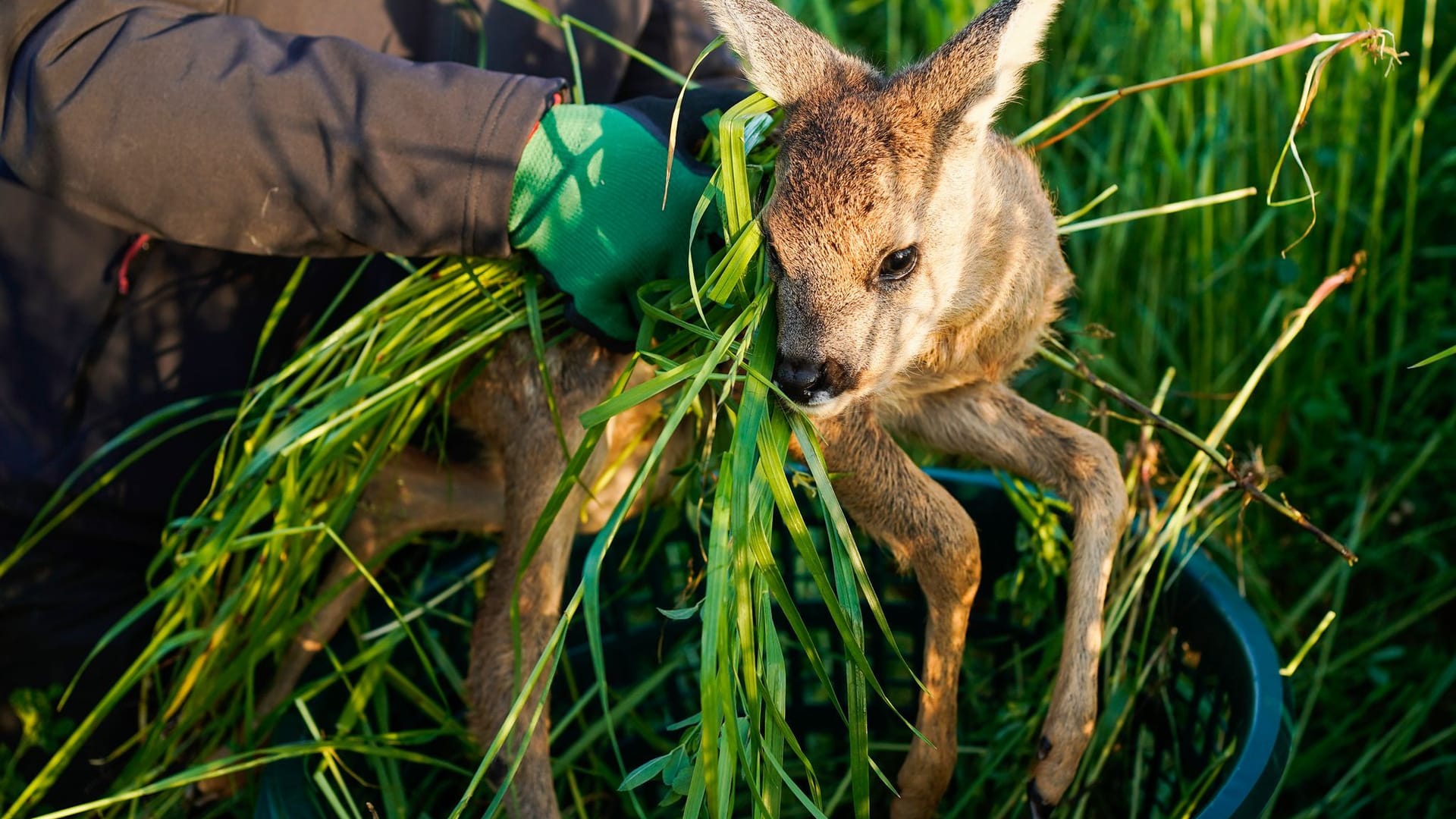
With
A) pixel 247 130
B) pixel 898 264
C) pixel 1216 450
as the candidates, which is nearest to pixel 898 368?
pixel 898 264

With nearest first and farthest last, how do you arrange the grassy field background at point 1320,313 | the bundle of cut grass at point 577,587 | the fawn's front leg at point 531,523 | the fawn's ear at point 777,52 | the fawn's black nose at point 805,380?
the bundle of cut grass at point 577,587, the fawn's black nose at point 805,380, the fawn's ear at point 777,52, the fawn's front leg at point 531,523, the grassy field background at point 1320,313

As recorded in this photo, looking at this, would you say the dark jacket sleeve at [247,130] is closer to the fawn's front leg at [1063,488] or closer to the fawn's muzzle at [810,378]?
the fawn's muzzle at [810,378]

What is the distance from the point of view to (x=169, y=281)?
7.76ft

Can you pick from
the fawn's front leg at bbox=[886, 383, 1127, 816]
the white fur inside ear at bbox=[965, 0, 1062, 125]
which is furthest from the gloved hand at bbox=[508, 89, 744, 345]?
the fawn's front leg at bbox=[886, 383, 1127, 816]

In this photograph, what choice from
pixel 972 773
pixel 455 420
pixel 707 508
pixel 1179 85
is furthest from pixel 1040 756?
pixel 1179 85

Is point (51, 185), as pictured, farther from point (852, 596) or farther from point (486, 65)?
point (852, 596)

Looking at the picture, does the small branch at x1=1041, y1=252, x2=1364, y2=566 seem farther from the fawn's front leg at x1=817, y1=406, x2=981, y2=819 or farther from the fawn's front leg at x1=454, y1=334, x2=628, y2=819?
the fawn's front leg at x1=454, y1=334, x2=628, y2=819

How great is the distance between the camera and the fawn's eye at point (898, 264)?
184 centimetres

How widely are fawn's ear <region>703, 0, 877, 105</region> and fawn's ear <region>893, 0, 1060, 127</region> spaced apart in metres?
0.13

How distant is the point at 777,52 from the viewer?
1898mm

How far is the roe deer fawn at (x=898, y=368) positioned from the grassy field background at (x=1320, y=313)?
2.47ft

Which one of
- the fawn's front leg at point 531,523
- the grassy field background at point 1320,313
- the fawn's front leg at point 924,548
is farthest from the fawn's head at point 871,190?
the grassy field background at point 1320,313

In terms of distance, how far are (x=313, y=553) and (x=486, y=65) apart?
1.05 m

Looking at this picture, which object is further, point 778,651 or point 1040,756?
Answer: point 1040,756
